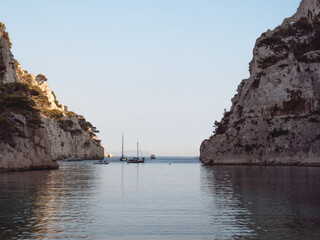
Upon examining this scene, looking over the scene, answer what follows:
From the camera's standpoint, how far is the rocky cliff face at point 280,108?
10112 cm

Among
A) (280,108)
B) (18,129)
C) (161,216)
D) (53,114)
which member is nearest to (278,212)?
(161,216)

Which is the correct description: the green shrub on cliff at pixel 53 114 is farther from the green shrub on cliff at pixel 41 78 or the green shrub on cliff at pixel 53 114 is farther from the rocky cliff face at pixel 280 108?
the rocky cliff face at pixel 280 108

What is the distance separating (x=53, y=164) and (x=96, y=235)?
74.6 metres

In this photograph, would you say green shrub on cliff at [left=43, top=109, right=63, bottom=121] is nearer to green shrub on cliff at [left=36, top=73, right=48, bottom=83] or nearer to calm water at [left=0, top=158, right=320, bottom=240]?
green shrub on cliff at [left=36, top=73, right=48, bottom=83]

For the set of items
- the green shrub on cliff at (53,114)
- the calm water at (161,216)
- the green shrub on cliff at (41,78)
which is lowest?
the calm water at (161,216)

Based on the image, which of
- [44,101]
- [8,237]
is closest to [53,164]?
[8,237]

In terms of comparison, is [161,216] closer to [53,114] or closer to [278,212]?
[278,212]

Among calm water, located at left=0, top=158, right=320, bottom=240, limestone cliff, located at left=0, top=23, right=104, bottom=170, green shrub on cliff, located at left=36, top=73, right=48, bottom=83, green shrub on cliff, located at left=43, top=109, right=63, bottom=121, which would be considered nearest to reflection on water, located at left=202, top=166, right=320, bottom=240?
calm water, located at left=0, top=158, right=320, bottom=240

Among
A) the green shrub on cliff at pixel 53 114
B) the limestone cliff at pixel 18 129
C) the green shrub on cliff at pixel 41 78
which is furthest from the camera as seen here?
the green shrub on cliff at pixel 41 78

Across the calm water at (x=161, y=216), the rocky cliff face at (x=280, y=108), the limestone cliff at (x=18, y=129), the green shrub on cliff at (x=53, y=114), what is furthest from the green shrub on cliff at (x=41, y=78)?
the calm water at (x=161, y=216)

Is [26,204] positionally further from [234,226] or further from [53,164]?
[53,164]

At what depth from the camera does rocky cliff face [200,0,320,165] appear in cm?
10112

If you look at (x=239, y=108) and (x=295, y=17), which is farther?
(x=295, y=17)

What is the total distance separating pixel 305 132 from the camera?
3932 inches
